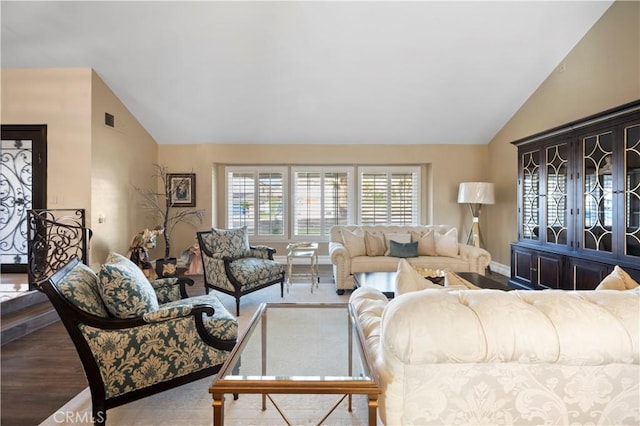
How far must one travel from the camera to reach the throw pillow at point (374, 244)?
4.88 meters

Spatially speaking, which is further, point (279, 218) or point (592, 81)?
point (279, 218)

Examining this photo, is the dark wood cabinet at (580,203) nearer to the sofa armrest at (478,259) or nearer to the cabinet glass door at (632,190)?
the cabinet glass door at (632,190)

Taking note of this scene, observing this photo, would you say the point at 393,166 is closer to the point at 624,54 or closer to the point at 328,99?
the point at 328,99

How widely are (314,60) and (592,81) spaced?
3.64 m

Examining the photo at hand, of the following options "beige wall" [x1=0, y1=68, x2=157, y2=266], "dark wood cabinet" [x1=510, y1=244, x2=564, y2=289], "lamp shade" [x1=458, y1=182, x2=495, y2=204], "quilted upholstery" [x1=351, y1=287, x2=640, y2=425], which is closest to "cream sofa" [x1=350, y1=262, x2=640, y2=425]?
"quilted upholstery" [x1=351, y1=287, x2=640, y2=425]

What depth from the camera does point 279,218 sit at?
6.70m

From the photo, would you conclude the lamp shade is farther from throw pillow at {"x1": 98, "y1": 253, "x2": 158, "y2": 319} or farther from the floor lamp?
throw pillow at {"x1": 98, "y1": 253, "x2": 158, "y2": 319}

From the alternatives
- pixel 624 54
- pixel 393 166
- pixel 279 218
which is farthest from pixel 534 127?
pixel 279 218

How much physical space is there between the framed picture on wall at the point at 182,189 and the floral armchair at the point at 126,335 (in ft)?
14.8

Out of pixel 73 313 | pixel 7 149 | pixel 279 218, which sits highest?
Answer: pixel 7 149

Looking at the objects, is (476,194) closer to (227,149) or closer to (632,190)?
(632,190)

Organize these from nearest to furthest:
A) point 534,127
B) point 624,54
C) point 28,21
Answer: point 624,54 → point 28,21 → point 534,127

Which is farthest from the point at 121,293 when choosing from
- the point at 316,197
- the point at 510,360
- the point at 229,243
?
the point at 316,197

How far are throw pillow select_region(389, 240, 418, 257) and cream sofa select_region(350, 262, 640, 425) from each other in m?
3.60
